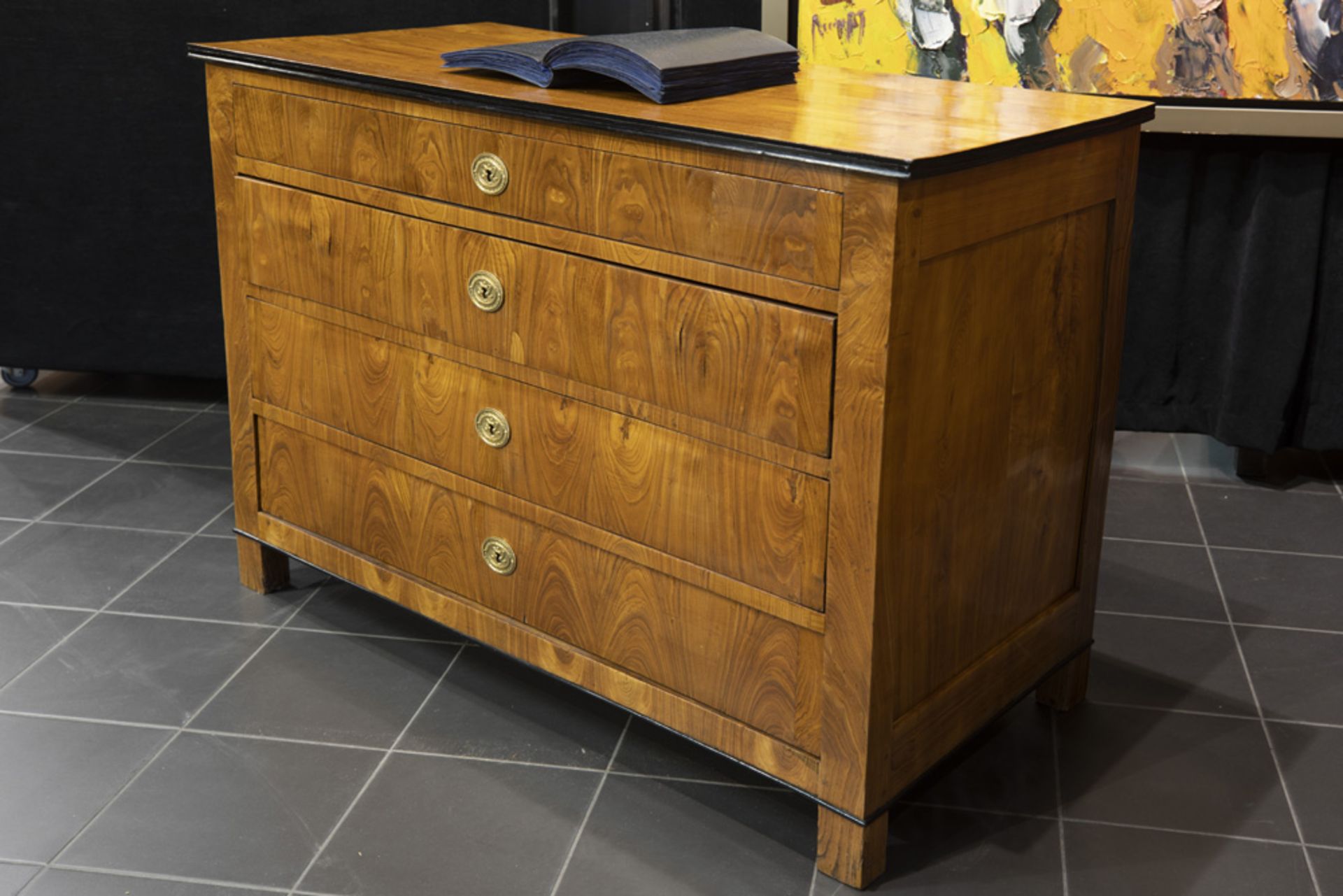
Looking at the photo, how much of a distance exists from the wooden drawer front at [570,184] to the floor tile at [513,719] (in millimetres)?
865

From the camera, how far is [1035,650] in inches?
93.4

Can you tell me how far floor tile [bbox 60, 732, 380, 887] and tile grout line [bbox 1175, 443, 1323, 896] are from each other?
56.3 inches

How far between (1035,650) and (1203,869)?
414 mm

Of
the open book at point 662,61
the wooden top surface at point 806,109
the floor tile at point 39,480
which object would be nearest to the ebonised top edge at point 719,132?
the wooden top surface at point 806,109

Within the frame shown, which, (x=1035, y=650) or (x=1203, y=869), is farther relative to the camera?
(x=1035, y=650)

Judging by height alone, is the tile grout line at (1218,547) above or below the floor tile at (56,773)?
above

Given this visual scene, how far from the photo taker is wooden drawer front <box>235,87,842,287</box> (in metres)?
1.91

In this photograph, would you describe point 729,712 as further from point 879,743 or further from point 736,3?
point 736,3

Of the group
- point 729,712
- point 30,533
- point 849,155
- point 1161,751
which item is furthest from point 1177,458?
point 30,533

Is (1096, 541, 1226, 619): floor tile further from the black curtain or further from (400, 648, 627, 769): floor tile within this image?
(400, 648, 627, 769): floor tile

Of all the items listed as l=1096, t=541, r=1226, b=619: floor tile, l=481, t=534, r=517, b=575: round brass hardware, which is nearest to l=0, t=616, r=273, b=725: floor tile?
l=481, t=534, r=517, b=575: round brass hardware

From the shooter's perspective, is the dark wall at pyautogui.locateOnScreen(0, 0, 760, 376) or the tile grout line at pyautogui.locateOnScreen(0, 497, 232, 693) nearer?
the tile grout line at pyautogui.locateOnScreen(0, 497, 232, 693)

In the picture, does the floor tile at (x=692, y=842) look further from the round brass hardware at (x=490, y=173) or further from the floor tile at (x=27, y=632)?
the floor tile at (x=27, y=632)

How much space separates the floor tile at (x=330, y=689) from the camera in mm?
2496
